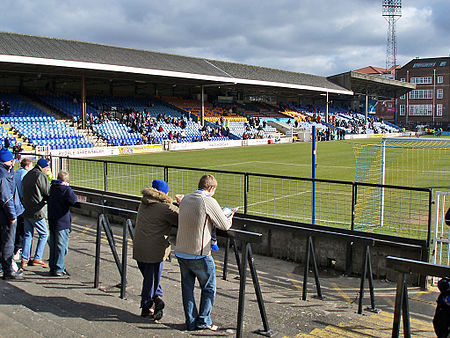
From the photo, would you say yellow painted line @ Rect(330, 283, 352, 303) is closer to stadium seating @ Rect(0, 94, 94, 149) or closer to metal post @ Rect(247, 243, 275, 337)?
metal post @ Rect(247, 243, 275, 337)

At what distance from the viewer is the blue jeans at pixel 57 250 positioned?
20.9 ft

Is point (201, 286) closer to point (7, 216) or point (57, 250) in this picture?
point (57, 250)

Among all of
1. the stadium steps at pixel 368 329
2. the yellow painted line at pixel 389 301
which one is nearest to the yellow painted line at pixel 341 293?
the yellow painted line at pixel 389 301

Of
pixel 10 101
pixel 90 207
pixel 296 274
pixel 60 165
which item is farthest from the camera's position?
pixel 10 101

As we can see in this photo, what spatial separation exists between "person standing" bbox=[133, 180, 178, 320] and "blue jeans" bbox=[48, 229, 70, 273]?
6.76 ft

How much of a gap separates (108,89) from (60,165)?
38.0 metres

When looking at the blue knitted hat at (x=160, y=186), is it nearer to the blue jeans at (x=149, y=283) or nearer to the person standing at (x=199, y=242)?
the person standing at (x=199, y=242)

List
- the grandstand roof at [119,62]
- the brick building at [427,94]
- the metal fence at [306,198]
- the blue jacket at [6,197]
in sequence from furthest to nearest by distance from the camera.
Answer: the brick building at [427,94] → the grandstand roof at [119,62] → the metal fence at [306,198] → the blue jacket at [6,197]

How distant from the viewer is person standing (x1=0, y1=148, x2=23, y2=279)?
6062 millimetres

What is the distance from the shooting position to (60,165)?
13.3m

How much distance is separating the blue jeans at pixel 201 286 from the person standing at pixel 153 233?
1.28 ft

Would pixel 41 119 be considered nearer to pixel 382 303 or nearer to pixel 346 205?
pixel 346 205

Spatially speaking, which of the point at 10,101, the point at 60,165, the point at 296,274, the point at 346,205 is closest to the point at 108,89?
the point at 10,101

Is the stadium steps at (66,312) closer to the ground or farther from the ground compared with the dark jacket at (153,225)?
closer to the ground
